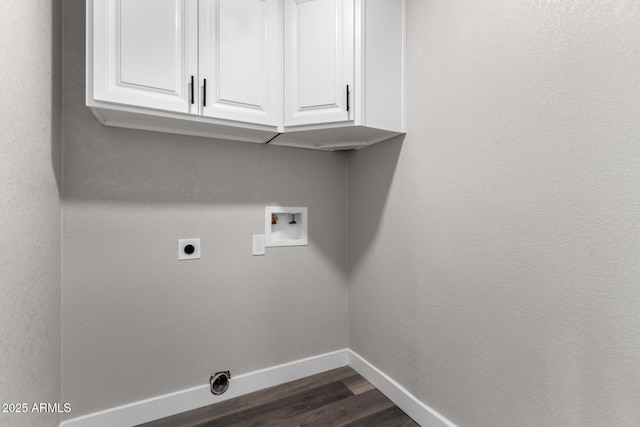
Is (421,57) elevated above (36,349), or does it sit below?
above

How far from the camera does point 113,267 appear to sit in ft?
4.91

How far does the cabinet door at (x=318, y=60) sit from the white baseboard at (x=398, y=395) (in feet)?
5.13

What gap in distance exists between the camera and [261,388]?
1837 mm

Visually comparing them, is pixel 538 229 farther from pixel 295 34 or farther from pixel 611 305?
pixel 295 34

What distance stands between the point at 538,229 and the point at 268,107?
4.37 feet

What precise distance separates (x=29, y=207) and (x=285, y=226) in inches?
50.0

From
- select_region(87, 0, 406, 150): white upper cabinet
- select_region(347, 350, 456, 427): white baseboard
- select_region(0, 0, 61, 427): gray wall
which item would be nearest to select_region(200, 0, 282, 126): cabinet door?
select_region(87, 0, 406, 150): white upper cabinet

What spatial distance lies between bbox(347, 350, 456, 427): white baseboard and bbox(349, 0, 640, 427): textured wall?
53 millimetres

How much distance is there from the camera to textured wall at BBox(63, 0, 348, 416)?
144 centimetres

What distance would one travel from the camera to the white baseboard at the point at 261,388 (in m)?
1.48

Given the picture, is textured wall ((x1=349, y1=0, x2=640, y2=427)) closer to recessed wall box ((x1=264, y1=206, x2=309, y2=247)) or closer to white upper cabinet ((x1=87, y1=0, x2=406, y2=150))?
white upper cabinet ((x1=87, y1=0, x2=406, y2=150))

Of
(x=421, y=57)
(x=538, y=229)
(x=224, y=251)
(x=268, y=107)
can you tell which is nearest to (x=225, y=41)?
(x=268, y=107)

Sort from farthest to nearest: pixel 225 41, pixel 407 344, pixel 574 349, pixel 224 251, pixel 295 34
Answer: pixel 224 251 < pixel 407 344 < pixel 295 34 < pixel 225 41 < pixel 574 349

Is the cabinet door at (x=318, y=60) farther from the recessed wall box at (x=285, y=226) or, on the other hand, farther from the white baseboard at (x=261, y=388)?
the white baseboard at (x=261, y=388)
